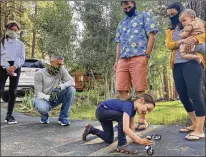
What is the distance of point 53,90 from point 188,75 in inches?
41.6

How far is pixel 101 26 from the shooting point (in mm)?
2607

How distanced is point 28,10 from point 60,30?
2.11 ft

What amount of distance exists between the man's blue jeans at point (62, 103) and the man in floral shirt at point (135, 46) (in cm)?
59

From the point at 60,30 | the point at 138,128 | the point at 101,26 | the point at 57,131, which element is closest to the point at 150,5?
the point at 101,26

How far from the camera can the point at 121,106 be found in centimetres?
164

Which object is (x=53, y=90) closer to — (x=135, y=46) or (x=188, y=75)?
(x=135, y=46)

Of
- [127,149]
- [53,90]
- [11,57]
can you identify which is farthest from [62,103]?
[127,149]

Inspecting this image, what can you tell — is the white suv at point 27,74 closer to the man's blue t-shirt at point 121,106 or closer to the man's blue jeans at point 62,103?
the man's blue jeans at point 62,103

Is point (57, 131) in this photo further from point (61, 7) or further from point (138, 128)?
point (61, 7)

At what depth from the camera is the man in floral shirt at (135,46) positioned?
1.89m

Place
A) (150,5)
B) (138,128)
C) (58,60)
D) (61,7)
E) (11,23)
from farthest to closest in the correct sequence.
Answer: (61,7), (150,5), (58,60), (138,128), (11,23)

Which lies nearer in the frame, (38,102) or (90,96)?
(38,102)

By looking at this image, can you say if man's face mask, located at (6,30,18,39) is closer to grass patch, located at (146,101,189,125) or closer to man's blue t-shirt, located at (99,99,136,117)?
man's blue t-shirt, located at (99,99,136,117)

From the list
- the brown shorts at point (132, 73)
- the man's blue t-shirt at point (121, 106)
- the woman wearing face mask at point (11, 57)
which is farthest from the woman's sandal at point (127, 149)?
the woman wearing face mask at point (11, 57)
